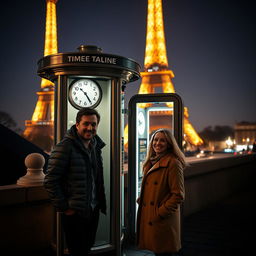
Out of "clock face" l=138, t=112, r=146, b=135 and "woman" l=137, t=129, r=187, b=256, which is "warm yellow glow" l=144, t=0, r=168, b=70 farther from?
"woman" l=137, t=129, r=187, b=256

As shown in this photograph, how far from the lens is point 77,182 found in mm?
2803

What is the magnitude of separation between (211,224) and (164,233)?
3.30m

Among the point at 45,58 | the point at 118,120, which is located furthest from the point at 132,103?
the point at 45,58

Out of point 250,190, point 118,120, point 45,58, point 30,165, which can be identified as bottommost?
point 250,190

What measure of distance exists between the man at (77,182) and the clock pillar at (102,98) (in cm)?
106

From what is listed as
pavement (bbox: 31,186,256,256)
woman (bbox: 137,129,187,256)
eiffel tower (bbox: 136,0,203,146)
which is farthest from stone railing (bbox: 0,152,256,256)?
eiffel tower (bbox: 136,0,203,146)

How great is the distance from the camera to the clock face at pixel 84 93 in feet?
13.6

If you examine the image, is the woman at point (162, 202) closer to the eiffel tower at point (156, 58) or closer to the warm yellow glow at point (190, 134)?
the eiffel tower at point (156, 58)

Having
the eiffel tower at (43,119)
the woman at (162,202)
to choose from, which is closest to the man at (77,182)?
the woman at (162,202)

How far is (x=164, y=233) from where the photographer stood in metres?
3.08

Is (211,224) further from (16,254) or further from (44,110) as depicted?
(44,110)

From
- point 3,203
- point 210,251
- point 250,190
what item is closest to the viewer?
point 3,203

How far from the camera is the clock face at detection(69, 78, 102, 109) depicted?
414cm

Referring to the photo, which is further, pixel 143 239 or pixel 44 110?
pixel 44 110
